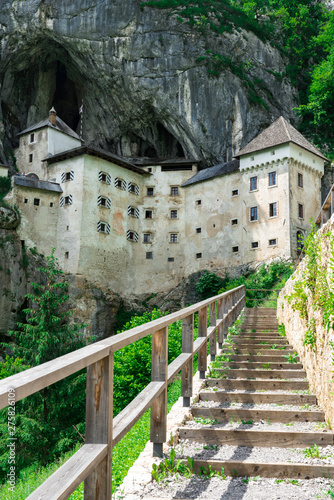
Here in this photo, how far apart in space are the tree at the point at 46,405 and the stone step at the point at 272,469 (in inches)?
486

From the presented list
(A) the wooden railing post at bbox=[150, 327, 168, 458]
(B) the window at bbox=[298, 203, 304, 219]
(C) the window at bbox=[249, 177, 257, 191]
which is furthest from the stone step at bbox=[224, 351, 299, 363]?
(C) the window at bbox=[249, 177, 257, 191]

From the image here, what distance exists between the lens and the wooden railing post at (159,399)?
390 cm

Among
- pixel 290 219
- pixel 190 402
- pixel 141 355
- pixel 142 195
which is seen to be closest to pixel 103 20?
pixel 142 195

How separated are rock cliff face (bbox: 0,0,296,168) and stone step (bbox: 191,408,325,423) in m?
35.8

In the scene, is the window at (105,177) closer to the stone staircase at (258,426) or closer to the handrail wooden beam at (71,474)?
the stone staircase at (258,426)

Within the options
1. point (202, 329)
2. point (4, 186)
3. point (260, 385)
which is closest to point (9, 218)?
point (4, 186)

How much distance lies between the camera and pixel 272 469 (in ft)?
12.2

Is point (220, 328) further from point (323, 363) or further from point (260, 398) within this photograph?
point (323, 363)

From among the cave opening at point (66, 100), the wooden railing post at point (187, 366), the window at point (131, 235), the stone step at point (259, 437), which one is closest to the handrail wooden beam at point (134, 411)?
the stone step at point (259, 437)

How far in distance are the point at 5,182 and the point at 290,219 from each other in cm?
2265

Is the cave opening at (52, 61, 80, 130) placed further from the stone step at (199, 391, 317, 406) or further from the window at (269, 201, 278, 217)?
the stone step at (199, 391, 317, 406)

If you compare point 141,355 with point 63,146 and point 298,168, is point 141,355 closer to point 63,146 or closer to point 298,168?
point 298,168

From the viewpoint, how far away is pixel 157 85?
4025 cm

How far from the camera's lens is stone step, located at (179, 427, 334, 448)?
445cm
